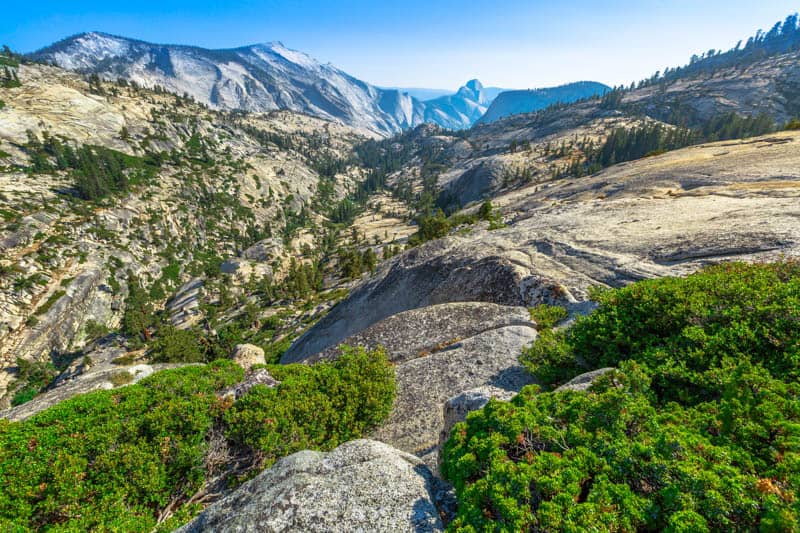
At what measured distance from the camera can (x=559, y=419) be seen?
7.81 meters

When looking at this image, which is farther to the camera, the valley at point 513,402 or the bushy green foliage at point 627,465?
the valley at point 513,402

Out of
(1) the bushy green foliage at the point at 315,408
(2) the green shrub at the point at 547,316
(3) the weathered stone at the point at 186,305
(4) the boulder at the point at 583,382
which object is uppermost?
(4) the boulder at the point at 583,382

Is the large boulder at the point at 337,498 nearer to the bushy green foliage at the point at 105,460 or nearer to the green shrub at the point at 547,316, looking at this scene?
the bushy green foliage at the point at 105,460

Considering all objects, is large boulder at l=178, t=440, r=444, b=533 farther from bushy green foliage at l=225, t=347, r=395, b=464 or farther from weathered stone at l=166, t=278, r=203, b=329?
weathered stone at l=166, t=278, r=203, b=329

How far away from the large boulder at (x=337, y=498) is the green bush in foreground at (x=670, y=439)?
3.45 ft

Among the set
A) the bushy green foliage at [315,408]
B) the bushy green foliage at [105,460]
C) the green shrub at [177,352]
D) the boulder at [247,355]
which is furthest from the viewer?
the green shrub at [177,352]

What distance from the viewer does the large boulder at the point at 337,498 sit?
7.18m

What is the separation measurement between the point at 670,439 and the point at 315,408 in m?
13.1

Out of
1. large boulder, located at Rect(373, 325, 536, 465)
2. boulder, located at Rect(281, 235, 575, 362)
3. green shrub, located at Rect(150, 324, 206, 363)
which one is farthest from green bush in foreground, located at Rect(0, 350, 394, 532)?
green shrub, located at Rect(150, 324, 206, 363)

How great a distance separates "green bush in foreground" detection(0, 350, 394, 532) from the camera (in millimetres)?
10305

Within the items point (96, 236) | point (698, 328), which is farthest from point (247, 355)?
point (96, 236)

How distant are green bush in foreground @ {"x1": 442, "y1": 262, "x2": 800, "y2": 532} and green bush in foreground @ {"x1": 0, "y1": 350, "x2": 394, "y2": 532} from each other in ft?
26.5

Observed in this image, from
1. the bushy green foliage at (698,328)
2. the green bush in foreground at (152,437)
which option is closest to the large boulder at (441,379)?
the green bush in foreground at (152,437)

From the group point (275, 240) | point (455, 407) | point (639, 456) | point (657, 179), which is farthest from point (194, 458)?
point (275, 240)
